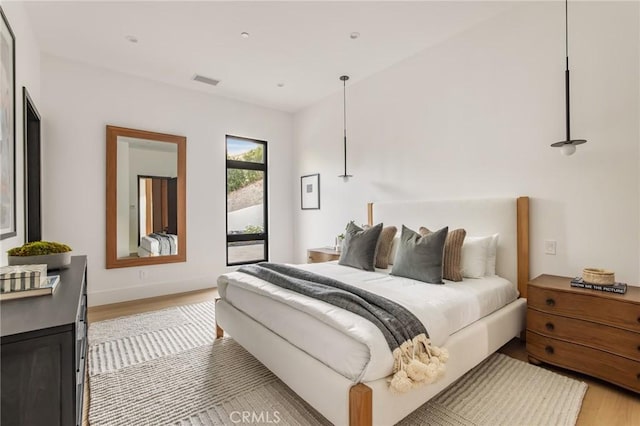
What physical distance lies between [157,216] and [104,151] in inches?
40.9

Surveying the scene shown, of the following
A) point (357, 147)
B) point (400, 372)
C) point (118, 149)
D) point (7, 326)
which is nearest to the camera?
point (7, 326)

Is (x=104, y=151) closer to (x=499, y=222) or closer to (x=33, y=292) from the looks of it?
(x=33, y=292)

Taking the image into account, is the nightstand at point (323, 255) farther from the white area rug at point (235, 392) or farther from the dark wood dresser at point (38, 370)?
the dark wood dresser at point (38, 370)

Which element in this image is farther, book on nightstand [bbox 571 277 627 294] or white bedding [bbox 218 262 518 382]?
book on nightstand [bbox 571 277 627 294]

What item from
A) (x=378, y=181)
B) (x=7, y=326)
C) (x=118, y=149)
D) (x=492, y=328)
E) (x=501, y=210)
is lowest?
(x=492, y=328)

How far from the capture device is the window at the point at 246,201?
5023 mm

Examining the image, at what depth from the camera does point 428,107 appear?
3.46m

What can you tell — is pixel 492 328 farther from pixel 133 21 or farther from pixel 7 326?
pixel 133 21

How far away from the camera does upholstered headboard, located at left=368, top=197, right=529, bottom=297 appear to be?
8.76 feet

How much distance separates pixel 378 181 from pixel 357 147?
0.65 m

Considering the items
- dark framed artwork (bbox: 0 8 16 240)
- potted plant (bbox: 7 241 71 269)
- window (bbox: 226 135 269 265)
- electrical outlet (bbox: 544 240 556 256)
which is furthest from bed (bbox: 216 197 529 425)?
window (bbox: 226 135 269 265)

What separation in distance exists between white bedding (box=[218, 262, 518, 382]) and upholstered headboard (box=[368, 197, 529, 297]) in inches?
7.9

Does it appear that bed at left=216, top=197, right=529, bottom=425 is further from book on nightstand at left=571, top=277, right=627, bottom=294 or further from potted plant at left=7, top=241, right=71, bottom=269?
potted plant at left=7, top=241, right=71, bottom=269

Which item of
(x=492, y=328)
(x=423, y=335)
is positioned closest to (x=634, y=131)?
(x=492, y=328)
